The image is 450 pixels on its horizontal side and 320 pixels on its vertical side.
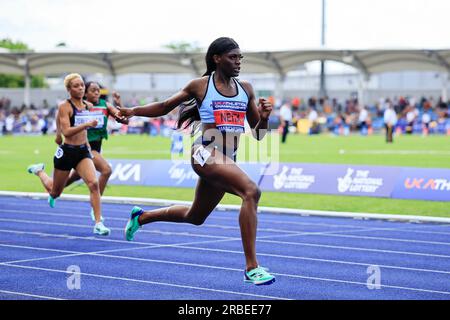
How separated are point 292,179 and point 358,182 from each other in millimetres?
1555

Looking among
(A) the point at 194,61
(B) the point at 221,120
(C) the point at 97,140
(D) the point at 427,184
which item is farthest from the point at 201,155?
(A) the point at 194,61

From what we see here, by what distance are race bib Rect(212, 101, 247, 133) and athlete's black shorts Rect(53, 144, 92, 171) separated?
4251 millimetres

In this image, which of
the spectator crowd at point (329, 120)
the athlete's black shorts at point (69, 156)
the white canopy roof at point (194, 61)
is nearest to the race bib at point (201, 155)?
the athlete's black shorts at point (69, 156)

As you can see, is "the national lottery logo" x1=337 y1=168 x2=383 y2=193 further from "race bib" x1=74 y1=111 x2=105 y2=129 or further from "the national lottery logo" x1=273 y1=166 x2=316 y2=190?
"race bib" x1=74 y1=111 x2=105 y2=129

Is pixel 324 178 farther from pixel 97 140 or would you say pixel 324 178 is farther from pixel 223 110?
pixel 223 110

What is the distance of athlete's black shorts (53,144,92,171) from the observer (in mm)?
11453

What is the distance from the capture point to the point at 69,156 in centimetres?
1145

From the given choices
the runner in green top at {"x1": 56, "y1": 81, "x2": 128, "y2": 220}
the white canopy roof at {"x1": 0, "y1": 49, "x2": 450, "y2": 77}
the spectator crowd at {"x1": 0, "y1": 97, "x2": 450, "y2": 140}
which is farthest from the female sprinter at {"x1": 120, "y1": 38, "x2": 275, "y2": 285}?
the white canopy roof at {"x1": 0, "y1": 49, "x2": 450, "y2": 77}

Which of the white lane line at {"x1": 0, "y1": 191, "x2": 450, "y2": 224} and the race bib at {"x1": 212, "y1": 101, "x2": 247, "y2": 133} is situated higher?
the race bib at {"x1": 212, "y1": 101, "x2": 247, "y2": 133}

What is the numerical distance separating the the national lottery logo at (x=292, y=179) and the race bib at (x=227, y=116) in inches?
375

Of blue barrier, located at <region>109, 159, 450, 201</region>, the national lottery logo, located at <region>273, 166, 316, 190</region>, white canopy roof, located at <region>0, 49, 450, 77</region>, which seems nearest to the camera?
blue barrier, located at <region>109, 159, 450, 201</region>

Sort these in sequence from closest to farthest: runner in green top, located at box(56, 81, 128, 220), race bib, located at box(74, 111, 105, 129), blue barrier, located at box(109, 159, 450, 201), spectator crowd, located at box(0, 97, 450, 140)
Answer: race bib, located at box(74, 111, 105, 129) < runner in green top, located at box(56, 81, 128, 220) < blue barrier, located at box(109, 159, 450, 201) < spectator crowd, located at box(0, 97, 450, 140)

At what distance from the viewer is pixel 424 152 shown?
90.4 feet

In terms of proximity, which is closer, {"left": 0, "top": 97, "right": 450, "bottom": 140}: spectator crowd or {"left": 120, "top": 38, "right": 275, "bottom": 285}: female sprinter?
{"left": 120, "top": 38, "right": 275, "bottom": 285}: female sprinter
